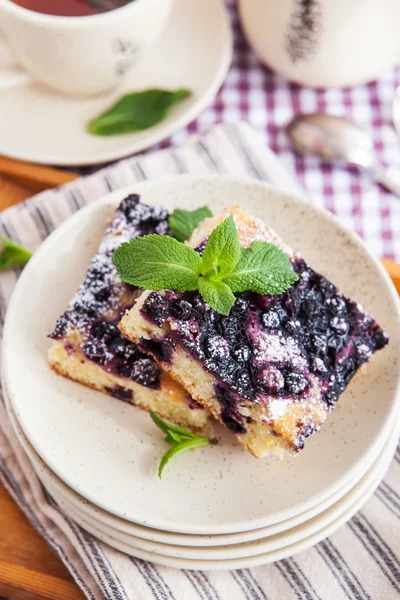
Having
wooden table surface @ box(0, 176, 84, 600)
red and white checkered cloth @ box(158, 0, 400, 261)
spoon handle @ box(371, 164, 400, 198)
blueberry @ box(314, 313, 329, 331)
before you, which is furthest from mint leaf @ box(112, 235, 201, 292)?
spoon handle @ box(371, 164, 400, 198)

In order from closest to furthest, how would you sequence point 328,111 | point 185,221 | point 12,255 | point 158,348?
point 158,348 → point 185,221 → point 12,255 → point 328,111

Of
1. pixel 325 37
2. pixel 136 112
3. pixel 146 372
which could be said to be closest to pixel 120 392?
pixel 146 372

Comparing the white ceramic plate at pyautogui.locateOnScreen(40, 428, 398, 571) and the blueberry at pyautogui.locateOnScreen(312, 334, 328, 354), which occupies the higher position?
the blueberry at pyautogui.locateOnScreen(312, 334, 328, 354)

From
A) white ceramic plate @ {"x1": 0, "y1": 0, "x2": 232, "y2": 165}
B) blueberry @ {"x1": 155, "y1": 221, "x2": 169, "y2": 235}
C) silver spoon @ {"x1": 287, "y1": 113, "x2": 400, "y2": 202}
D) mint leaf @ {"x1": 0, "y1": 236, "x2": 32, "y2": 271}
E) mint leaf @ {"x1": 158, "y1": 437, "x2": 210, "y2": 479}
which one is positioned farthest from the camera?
silver spoon @ {"x1": 287, "y1": 113, "x2": 400, "y2": 202}

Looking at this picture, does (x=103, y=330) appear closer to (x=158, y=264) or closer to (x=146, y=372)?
(x=146, y=372)

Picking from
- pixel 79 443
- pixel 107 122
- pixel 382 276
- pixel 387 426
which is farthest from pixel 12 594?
pixel 107 122

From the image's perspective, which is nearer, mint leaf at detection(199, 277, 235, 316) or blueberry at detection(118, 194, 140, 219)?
mint leaf at detection(199, 277, 235, 316)

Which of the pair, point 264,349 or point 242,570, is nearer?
point 264,349

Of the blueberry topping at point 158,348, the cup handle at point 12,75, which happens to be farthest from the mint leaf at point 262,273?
the cup handle at point 12,75

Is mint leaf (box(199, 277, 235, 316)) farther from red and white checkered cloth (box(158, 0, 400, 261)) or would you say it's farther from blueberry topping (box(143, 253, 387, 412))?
red and white checkered cloth (box(158, 0, 400, 261))
